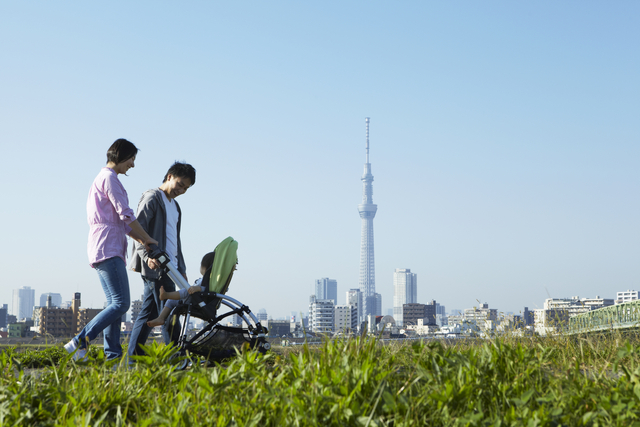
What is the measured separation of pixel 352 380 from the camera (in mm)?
2693

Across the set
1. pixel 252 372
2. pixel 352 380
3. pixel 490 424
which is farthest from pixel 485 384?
pixel 252 372

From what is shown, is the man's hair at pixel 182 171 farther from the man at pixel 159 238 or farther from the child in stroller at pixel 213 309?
the child in stroller at pixel 213 309

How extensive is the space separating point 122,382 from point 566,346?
383 cm

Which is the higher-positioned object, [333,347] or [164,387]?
[333,347]

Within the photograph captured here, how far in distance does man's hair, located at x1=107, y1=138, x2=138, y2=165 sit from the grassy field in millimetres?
2380

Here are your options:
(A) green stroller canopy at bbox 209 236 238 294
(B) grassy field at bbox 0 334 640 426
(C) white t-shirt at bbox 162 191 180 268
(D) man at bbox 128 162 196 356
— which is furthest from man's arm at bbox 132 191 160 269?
(B) grassy field at bbox 0 334 640 426

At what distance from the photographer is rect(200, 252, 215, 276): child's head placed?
18.3 feet

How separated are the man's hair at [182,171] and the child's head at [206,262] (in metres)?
0.88

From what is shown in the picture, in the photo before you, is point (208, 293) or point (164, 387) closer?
point (164, 387)

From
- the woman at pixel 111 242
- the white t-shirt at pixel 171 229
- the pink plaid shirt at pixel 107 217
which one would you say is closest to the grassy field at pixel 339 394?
the woman at pixel 111 242

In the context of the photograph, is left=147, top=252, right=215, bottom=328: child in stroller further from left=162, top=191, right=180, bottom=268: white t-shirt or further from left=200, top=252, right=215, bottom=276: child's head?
left=162, top=191, right=180, bottom=268: white t-shirt

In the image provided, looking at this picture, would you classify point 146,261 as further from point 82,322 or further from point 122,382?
point 82,322

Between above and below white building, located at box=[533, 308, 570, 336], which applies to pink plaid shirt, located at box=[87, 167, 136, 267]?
above

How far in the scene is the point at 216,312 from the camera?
17.7 ft
